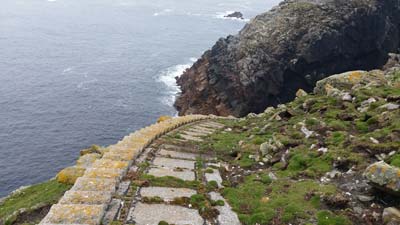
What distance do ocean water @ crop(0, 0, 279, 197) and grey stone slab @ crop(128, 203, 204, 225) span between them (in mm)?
51469

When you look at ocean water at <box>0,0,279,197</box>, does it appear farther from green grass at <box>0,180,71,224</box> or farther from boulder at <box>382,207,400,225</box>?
boulder at <box>382,207,400,225</box>

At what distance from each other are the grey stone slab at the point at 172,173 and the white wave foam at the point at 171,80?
82.3m

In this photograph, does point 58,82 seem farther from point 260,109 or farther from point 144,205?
point 144,205

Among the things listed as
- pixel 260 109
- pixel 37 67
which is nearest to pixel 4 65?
pixel 37 67

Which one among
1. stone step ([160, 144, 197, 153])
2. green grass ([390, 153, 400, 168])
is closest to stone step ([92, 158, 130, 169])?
stone step ([160, 144, 197, 153])

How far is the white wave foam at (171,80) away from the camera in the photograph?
105556 mm

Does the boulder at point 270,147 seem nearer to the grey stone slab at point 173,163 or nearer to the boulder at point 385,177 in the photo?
the grey stone slab at point 173,163

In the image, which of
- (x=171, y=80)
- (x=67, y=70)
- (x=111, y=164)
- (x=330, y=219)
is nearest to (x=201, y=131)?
(x=111, y=164)

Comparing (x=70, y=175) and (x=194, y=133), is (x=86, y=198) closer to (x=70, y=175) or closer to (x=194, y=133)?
(x=70, y=175)

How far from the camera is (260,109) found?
8794 cm

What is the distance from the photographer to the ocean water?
7681 centimetres

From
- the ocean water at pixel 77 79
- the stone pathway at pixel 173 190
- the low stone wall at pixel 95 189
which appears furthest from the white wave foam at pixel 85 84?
the low stone wall at pixel 95 189

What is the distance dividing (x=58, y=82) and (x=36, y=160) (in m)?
41.7

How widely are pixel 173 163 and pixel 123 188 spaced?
5057mm
